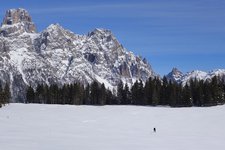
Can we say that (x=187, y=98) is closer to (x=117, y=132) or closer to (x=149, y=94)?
(x=149, y=94)

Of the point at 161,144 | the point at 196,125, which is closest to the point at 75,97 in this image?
the point at 196,125

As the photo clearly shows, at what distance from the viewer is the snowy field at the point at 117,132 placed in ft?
115

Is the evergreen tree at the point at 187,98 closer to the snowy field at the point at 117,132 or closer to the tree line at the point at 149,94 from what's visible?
the tree line at the point at 149,94

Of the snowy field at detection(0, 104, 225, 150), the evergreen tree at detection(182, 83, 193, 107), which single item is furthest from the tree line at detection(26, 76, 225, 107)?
the snowy field at detection(0, 104, 225, 150)

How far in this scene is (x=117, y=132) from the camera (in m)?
50.5

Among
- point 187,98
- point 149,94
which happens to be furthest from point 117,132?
point 149,94

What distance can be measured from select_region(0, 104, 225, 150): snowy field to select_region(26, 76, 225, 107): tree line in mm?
39530

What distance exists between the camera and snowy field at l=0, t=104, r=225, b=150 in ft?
115

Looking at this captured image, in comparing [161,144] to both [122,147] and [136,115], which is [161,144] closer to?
[122,147]

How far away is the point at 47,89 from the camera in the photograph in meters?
145

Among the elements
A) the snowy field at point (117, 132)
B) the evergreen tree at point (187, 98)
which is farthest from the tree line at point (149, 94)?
the snowy field at point (117, 132)

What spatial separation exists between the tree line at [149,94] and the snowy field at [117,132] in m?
Result: 39.5

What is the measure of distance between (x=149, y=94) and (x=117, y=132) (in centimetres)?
8138

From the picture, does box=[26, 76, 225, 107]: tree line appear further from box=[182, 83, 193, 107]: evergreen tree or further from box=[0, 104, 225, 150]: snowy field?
box=[0, 104, 225, 150]: snowy field
